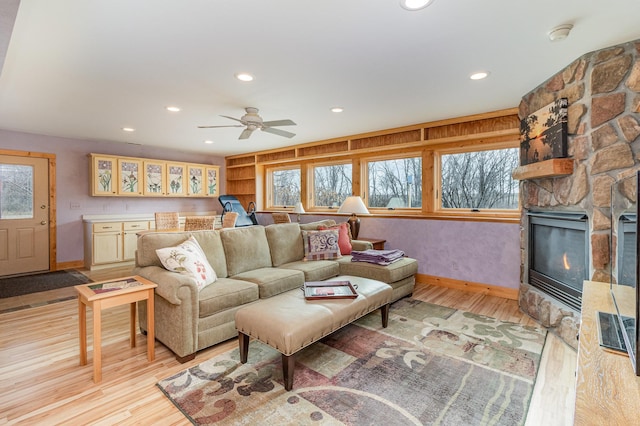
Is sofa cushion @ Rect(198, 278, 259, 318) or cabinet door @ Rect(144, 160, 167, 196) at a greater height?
cabinet door @ Rect(144, 160, 167, 196)

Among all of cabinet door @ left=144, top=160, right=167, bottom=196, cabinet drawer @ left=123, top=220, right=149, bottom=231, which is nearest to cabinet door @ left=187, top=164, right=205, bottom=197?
cabinet door @ left=144, top=160, right=167, bottom=196

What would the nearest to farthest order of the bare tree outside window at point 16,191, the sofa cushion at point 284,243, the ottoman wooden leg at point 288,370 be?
the ottoman wooden leg at point 288,370 < the sofa cushion at point 284,243 < the bare tree outside window at point 16,191

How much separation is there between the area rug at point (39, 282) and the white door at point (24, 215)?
339 mm

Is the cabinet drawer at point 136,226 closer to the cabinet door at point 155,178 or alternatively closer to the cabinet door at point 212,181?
the cabinet door at point 155,178

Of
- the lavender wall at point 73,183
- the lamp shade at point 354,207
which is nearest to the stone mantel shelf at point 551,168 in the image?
the lamp shade at point 354,207

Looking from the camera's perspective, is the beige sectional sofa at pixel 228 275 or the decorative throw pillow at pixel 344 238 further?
the decorative throw pillow at pixel 344 238

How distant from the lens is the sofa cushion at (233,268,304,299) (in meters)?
2.91

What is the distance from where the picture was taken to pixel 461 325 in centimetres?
304

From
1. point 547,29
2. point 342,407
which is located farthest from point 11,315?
point 547,29

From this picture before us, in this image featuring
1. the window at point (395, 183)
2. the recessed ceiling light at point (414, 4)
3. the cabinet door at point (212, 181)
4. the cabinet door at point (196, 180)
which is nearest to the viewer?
the recessed ceiling light at point (414, 4)

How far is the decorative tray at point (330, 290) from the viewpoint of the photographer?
2420 mm

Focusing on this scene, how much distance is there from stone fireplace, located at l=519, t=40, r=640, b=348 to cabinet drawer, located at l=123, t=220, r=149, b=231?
20.8 feet

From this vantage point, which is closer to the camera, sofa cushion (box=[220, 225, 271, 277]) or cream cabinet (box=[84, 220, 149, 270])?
sofa cushion (box=[220, 225, 271, 277])

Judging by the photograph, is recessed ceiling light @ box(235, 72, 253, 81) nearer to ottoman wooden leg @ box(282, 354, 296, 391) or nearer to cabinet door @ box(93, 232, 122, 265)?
ottoman wooden leg @ box(282, 354, 296, 391)
